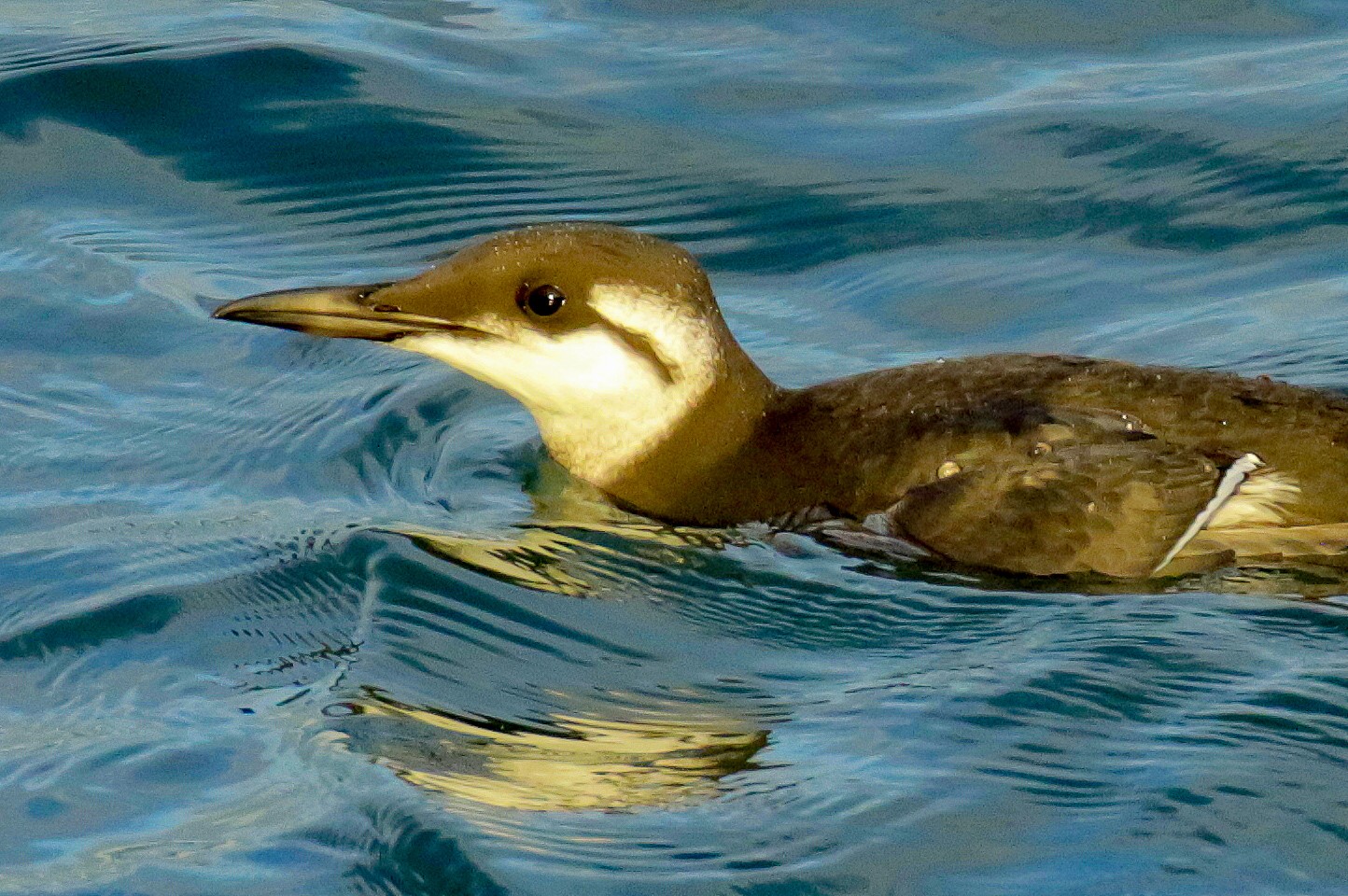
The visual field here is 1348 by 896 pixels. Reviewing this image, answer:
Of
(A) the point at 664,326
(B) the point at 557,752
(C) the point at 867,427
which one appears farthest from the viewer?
(A) the point at 664,326

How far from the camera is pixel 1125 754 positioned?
15.5ft

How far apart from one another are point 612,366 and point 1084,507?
55.5 inches

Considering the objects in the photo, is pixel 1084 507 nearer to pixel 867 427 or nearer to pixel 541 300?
pixel 867 427

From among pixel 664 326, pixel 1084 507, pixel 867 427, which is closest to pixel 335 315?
pixel 664 326

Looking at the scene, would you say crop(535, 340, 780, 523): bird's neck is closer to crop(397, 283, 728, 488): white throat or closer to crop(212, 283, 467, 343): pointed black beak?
crop(397, 283, 728, 488): white throat

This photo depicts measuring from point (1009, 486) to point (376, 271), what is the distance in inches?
138

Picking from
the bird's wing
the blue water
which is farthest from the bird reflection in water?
the bird's wing

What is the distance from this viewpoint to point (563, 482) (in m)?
6.45

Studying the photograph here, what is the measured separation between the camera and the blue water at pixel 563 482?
4.52 meters

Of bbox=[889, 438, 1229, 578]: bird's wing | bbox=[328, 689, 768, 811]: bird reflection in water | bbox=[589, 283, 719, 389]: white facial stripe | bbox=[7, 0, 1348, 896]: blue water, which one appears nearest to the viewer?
bbox=[7, 0, 1348, 896]: blue water

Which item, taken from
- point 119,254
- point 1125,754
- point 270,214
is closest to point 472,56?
point 270,214

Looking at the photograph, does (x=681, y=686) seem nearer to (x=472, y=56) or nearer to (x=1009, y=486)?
(x=1009, y=486)

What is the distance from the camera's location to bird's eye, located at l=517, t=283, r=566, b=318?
19.8 feet

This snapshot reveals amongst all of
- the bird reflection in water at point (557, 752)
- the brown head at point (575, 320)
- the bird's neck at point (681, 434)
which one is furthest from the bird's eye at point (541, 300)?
the bird reflection in water at point (557, 752)
